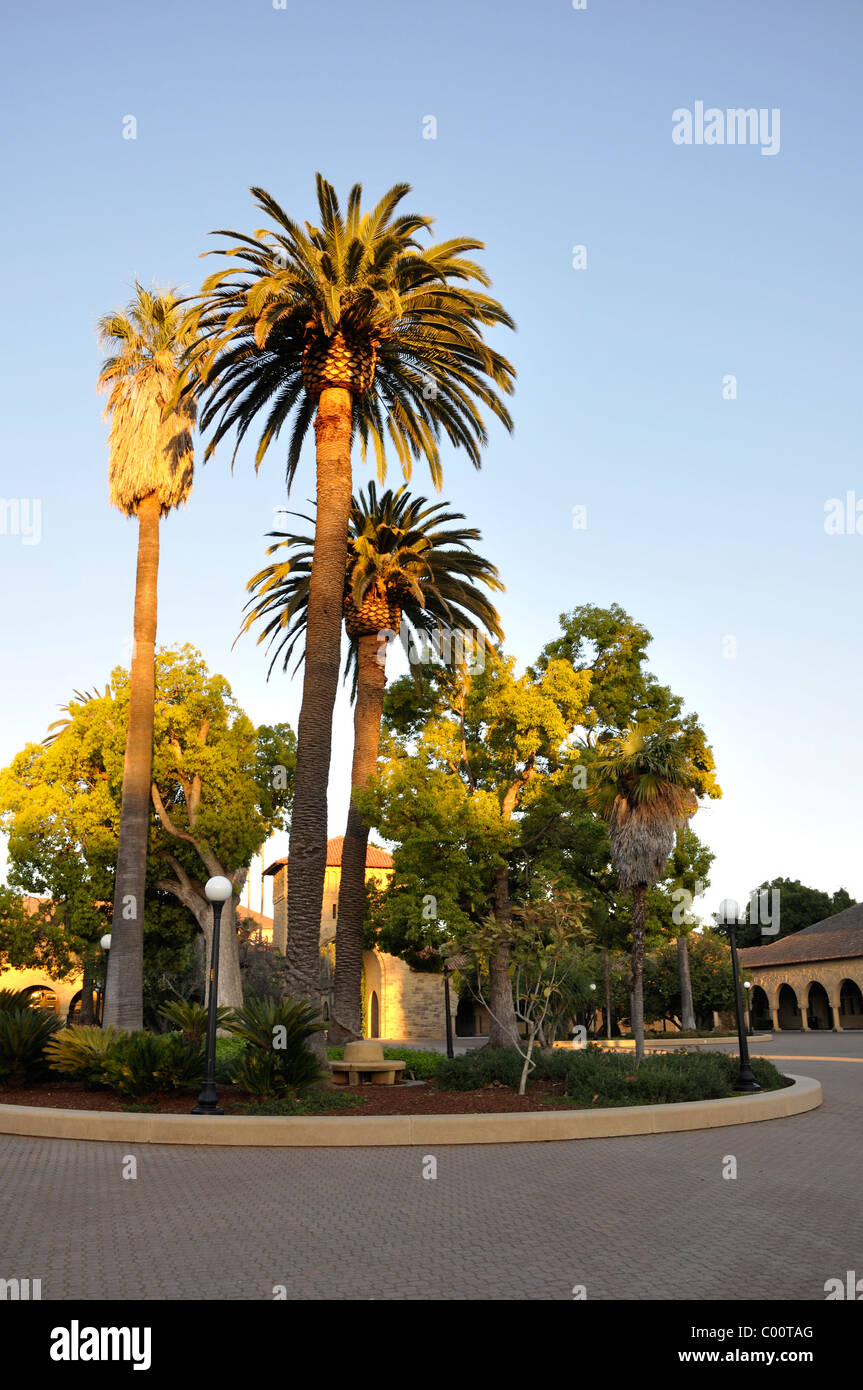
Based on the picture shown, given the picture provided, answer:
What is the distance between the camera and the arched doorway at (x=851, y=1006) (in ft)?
172

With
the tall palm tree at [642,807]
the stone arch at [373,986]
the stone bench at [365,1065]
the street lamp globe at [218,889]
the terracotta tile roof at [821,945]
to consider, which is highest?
the tall palm tree at [642,807]

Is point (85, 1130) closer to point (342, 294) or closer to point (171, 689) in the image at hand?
point (342, 294)

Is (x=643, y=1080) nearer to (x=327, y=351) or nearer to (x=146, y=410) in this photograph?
(x=327, y=351)

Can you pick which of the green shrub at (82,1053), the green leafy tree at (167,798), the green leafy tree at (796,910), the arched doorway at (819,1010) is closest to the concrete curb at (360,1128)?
the green shrub at (82,1053)

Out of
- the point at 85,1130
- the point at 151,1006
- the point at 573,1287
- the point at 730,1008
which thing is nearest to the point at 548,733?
the point at 85,1130

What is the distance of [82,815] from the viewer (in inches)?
1169

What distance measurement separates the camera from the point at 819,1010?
54906 mm

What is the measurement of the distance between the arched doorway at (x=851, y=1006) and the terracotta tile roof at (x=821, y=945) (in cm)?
278

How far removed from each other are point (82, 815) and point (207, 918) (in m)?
4.72

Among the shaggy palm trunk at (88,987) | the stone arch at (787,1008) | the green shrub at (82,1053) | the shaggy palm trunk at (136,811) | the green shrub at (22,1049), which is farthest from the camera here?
the stone arch at (787,1008)

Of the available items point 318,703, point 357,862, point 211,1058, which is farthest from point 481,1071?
point 357,862

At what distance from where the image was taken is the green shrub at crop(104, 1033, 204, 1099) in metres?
14.6

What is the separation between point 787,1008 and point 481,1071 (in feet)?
148

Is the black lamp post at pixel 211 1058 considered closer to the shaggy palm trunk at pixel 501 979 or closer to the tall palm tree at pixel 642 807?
the tall palm tree at pixel 642 807
